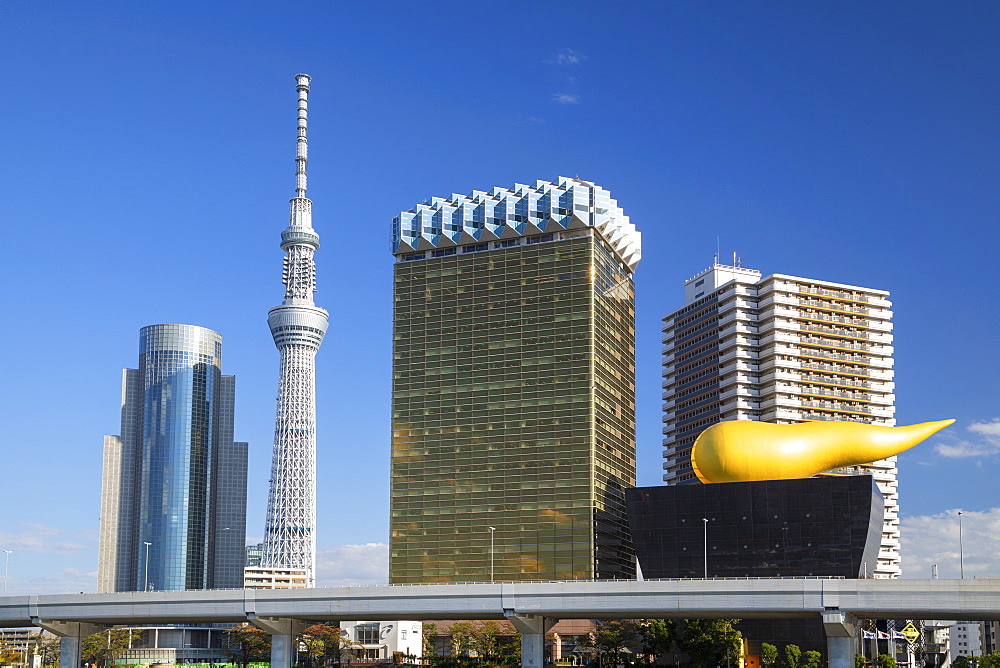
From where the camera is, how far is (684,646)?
403 feet

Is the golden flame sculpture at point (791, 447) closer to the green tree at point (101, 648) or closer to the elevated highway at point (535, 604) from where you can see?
the elevated highway at point (535, 604)

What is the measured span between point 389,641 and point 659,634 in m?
78.7

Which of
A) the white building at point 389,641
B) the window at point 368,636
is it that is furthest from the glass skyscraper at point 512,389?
the window at point 368,636

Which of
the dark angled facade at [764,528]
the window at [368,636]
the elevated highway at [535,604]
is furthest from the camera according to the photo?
the window at [368,636]

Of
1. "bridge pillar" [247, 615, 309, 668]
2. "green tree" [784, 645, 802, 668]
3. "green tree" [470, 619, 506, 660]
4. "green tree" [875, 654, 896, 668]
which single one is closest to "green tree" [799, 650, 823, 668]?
"green tree" [784, 645, 802, 668]

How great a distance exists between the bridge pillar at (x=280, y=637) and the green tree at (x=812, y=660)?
52.7 meters

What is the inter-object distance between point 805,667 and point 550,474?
59.1 meters

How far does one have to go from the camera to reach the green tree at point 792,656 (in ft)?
419

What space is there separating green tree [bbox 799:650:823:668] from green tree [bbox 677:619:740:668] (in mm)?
8586

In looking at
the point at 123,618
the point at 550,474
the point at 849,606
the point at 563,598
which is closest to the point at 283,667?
the point at 123,618

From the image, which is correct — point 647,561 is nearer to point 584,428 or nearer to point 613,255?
point 584,428

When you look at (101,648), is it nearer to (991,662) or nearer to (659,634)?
(659,634)

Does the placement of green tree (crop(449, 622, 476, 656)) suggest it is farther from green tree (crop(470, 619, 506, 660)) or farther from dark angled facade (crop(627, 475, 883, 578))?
dark angled facade (crop(627, 475, 883, 578))

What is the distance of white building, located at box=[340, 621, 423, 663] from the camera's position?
191 m
